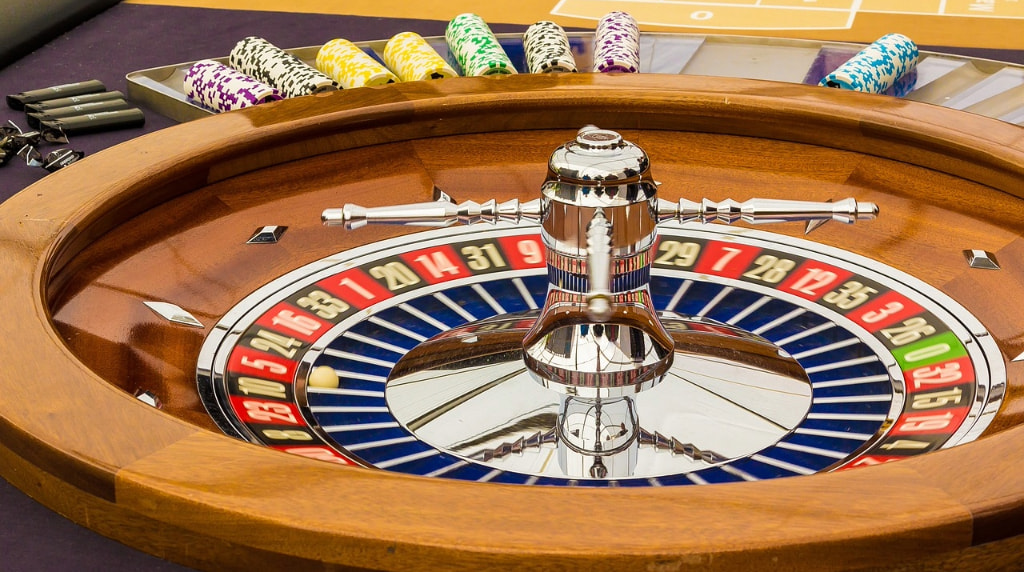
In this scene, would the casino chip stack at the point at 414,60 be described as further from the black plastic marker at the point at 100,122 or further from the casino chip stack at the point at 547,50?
the black plastic marker at the point at 100,122

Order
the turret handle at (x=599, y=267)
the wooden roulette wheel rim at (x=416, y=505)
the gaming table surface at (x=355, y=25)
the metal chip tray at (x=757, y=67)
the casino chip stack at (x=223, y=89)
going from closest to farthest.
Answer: the wooden roulette wheel rim at (x=416, y=505)
the turret handle at (x=599, y=267)
the casino chip stack at (x=223, y=89)
the metal chip tray at (x=757, y=67)
the gaming table surface at (x=355, y=25)

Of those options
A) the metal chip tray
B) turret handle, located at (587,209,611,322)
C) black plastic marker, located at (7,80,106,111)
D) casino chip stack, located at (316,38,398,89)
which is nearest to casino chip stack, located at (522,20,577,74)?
the metal chip tray

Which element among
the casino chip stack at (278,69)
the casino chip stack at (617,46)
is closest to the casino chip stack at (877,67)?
the casino chip stack at (617,46)

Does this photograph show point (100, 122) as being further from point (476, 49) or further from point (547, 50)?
point (547, 50)

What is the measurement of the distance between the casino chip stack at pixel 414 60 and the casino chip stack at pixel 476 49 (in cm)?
5

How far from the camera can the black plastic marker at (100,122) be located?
249cm

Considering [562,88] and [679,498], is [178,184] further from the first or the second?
[679,498]

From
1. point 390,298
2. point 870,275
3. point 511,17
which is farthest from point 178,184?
point 511,17

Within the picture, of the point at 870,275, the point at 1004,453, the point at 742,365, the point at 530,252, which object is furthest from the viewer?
the point at 530,252

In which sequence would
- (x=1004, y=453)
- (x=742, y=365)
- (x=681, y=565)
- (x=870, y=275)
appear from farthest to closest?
(x=870, y=275) < (x=742, y=365) < (x=1004, y=453) < (x=681, y=565)

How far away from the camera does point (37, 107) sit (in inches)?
103

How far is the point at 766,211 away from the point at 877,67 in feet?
3.82

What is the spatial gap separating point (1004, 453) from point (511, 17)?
344 centimetres

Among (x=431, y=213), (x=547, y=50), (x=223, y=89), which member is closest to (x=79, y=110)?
(x=223, y=89)
